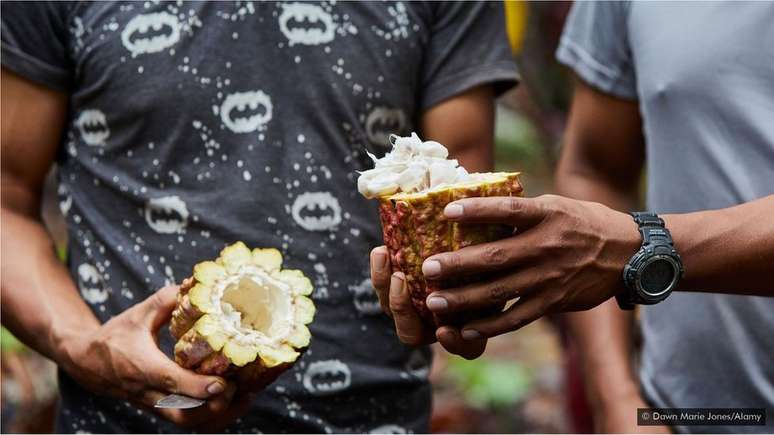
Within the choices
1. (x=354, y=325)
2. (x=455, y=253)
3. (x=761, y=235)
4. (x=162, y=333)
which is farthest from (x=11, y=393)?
(x=761, y=235)

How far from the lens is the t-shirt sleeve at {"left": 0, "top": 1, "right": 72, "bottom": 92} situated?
1.84 meters

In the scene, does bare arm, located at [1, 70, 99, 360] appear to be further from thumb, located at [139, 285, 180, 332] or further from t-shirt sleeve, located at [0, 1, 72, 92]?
thumb, located at [139, 285, 180, 332]

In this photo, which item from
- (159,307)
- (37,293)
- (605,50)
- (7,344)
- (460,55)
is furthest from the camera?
(7,344)

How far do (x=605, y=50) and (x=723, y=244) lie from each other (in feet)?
2.43

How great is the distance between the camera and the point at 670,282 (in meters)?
1.45

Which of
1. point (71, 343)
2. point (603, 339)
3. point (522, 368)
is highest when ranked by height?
point (71, 343)

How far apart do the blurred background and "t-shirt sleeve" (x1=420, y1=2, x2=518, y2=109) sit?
5.54 ft

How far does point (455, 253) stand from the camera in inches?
51.6

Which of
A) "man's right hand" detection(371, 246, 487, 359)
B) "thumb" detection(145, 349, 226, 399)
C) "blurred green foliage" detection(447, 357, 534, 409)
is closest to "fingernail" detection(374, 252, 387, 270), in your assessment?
"man's right hand" detection(371, 246, 487, 359)

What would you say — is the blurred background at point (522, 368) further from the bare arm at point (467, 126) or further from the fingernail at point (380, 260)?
the fingernail at point (380, 260)

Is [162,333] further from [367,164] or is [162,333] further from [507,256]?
[507,256]

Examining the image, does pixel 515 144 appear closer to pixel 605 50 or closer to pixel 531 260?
pixel 605 50

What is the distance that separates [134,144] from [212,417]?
2.05ft

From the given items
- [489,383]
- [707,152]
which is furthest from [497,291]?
[489,383]
